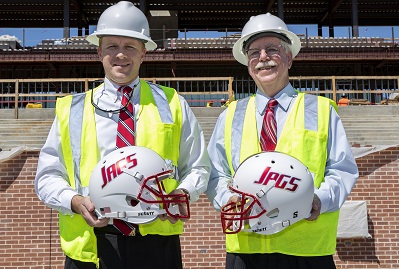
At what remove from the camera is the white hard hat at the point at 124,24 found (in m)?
3.06

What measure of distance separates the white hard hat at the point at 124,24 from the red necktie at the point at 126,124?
351 millimetres

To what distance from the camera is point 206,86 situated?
995 inches

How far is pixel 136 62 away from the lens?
3.14m

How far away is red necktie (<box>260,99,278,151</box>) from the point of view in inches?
124

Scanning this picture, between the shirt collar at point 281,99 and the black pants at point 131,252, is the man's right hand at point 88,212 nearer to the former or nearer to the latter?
the black pants at point 131,252

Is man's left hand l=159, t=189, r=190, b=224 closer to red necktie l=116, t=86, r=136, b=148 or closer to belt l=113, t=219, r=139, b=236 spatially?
belt l=113, t=219, r=139, b=236

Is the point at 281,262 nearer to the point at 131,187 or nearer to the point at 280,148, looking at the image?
the point at 280,148

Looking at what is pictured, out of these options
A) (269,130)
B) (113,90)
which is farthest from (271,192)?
(113,90)

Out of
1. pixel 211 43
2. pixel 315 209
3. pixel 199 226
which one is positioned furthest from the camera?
pixel 211 43

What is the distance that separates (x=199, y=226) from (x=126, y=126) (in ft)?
16.7

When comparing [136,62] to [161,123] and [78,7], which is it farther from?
[78,7]

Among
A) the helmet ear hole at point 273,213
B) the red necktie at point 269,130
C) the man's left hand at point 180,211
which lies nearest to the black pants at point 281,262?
the helmet ear hole at point 273,213

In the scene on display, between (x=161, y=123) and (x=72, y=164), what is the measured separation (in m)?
0.58

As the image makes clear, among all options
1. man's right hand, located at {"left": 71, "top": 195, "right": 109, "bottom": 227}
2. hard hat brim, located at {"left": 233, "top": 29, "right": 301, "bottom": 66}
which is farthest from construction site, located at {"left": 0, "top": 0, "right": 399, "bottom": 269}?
man's right hand, located at {"left": 71, "top": 195, "right": 109, "bottom": 227}
